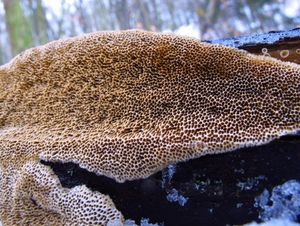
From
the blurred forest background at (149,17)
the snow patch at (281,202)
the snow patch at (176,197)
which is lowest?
the snow patch at (281,202)

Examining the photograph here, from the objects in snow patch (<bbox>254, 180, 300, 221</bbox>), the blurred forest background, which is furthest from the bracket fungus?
the blurred forest background

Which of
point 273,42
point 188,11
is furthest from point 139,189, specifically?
point 188,11

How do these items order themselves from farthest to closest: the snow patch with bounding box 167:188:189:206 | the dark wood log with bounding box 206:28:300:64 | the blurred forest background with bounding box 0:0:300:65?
the blurred forest background with bounding box 0:0:300:65 < the dark wood log with bounding box 206:28:300:64 < the snow patch with bounding box 167:188:189:206

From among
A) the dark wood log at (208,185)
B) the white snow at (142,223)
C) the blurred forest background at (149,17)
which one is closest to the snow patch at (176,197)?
the dark wood log at (208,185)

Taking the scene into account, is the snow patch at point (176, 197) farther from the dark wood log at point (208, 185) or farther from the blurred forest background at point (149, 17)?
the blurred forest background at point (149, 17)

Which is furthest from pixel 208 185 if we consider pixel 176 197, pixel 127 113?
pixel 127 113

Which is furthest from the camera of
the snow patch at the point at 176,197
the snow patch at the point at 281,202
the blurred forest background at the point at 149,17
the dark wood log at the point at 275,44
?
the blurred forest background at the point at 149,17

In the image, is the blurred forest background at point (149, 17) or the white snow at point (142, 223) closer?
the white snow at point (142, 223)

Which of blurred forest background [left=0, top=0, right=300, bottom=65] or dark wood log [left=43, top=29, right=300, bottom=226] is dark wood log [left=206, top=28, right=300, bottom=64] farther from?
blurred forest background [left=0, top=0, right=300, bottom=65]

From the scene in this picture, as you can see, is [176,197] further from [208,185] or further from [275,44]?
[275,44]
